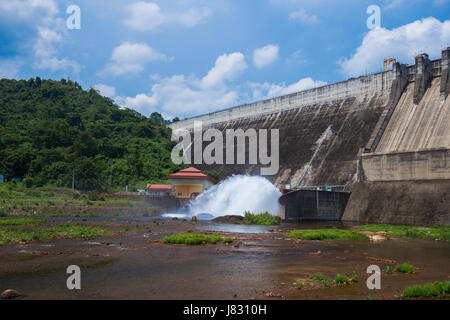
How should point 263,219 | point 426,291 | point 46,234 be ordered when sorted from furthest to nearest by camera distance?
1. point 263,219
2. point 46,234
3. point 426,291

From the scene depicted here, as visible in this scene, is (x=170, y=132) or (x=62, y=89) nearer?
(x=170, y=132)

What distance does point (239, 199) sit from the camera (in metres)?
38.2

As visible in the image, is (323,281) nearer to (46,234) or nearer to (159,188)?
(46,234)

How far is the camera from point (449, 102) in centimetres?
3338

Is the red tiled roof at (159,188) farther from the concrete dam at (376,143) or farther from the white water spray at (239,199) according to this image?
the white water spray at (239,199)

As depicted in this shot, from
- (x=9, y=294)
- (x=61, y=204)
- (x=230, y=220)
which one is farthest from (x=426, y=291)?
(x=61, y=204)

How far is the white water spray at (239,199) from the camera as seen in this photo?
36312mm

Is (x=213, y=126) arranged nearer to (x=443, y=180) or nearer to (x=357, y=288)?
(x=443, y=180)

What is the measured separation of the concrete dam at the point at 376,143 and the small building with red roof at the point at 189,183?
568 centimetres

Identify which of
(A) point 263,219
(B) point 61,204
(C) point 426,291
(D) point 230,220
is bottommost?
(D) point 230,220

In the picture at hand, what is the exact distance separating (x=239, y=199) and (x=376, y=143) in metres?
15.2

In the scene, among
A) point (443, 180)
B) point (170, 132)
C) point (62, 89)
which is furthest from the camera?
point (62, 89)
